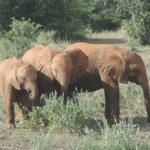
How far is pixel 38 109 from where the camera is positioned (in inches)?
369

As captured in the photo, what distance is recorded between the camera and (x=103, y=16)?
40281 millimetres

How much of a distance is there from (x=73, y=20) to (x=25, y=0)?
2267mm

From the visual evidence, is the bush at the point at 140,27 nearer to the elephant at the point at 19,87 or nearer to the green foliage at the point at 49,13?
the green foliage at the point at 49,13

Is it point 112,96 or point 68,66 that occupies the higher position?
point 68,66

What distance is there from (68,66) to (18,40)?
8491mm

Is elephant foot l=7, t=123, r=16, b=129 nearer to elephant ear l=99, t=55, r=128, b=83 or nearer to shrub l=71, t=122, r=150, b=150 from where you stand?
elephant ear l=99, t=55, r=128, b=83

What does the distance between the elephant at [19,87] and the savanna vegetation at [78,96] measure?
20cm

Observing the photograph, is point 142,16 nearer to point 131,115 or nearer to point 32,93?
point 131,115

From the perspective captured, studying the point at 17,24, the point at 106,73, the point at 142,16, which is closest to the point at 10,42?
the point at 17,24

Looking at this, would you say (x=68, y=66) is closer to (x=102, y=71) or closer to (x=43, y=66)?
(x=43, y=66)

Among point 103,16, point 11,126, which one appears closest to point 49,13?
point 103,16

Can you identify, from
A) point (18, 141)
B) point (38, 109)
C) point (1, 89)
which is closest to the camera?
point (18, 141)

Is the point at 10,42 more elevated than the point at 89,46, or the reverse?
the point at 89,46

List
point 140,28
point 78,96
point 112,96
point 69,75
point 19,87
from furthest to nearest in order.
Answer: point 140,28 < point 78,96 < point 112,96 < point 69,75 < point 19,87
